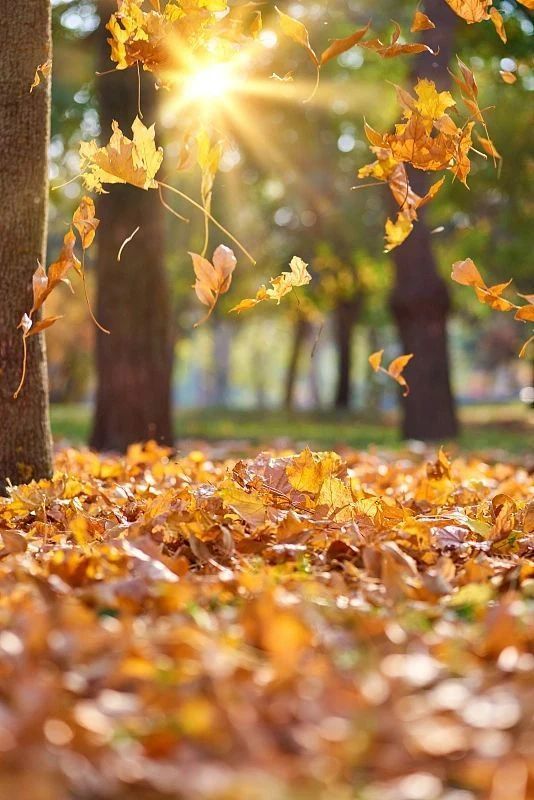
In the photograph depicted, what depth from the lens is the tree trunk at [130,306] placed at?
25.9ft

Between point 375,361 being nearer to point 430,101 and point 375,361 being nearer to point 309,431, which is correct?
point 430,101

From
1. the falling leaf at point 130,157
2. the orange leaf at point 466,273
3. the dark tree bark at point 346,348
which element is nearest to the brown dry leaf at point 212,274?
the falling leaf at point 130,157

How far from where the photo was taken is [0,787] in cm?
137

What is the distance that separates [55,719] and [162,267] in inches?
262

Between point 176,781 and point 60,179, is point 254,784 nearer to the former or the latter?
point 176,781

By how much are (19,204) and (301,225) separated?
1934cm

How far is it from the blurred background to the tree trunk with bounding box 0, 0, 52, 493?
2.45 ft

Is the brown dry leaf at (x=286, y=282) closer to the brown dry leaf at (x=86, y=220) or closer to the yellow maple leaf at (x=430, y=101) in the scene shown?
the brown dry leaf at (x=86, y=220)

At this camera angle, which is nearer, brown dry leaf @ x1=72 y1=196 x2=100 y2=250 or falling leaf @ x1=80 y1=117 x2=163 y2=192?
falling leaf @ x1=80 y1=117 x2=163 y2=192

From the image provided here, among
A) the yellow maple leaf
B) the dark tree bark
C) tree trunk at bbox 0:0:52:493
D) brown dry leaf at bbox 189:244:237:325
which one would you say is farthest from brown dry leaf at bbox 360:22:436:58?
the dark tree bark

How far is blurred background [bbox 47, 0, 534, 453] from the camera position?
7.99 meters

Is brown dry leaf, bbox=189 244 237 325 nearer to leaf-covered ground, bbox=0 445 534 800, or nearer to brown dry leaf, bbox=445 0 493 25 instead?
leaf-covered ground, bbox=0 445 534 800

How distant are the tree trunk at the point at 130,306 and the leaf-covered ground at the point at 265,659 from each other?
193 inches

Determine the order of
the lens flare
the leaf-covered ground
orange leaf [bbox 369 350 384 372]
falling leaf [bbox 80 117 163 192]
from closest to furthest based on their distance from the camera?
1. the leaf-covered ground
2. falling leaf [bbox 80 117 163 192]
3. the lens flare
4. orange leaf [bbox 369 350 384 372]
